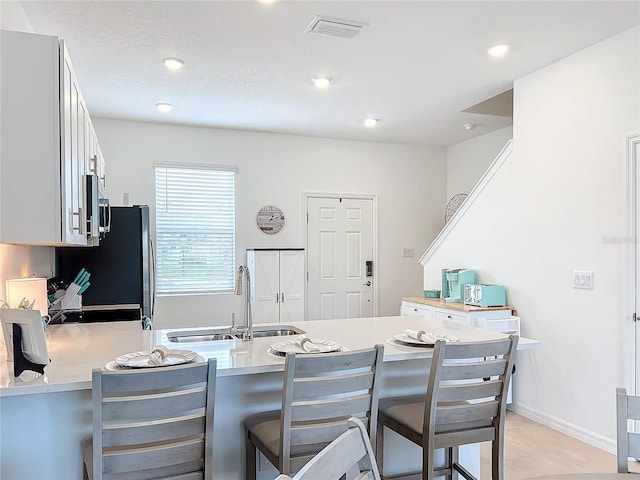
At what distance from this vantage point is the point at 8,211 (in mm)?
1873

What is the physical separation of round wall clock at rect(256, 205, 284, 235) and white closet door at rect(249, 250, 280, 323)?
1.27ft

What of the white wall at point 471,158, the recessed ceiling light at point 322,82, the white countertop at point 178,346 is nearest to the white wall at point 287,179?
the white wall at point 471,158

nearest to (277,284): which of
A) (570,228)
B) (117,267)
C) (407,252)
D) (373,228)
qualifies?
(373,228)

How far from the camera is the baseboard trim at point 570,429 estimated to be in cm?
320

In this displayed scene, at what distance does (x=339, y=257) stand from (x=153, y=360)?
4461 mm

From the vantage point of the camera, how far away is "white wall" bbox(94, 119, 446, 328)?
5.38 meters

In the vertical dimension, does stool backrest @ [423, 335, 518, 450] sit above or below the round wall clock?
below

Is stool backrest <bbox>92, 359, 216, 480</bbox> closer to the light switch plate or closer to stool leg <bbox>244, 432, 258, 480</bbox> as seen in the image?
stool leg <bbox>244, 432, 258, 480</bbox>

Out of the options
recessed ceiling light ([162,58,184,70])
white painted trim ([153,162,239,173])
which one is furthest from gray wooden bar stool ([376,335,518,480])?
white painted trim ([153,162,239,173])

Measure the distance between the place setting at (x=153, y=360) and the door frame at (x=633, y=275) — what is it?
268 centimetres

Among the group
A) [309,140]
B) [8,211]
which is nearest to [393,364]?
[8,211]

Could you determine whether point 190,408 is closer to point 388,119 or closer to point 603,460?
point 603,460

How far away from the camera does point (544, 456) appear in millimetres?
3146

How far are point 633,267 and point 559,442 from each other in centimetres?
129
